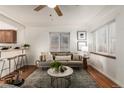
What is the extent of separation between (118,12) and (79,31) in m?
3.68

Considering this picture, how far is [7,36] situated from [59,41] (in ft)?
9.29

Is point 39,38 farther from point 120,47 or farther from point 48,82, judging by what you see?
point 120,47

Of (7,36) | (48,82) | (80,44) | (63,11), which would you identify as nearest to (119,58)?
(48,82)

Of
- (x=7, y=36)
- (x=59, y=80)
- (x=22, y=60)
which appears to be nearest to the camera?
(x=59, y=80)

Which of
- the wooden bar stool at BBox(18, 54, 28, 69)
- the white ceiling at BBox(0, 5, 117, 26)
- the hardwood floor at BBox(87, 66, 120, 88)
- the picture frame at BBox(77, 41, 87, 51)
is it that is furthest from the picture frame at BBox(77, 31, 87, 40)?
the wooden bar stool at BBox(18, 54, 28, 69)

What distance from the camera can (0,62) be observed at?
4.27 metres

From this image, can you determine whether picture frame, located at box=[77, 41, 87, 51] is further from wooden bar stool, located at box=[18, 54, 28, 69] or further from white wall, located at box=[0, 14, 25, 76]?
white wall, located at box=[0, 14, 25, 76]

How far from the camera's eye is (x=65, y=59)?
5.93 metres

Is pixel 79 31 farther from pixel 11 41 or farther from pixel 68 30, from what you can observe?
pixel 11 41

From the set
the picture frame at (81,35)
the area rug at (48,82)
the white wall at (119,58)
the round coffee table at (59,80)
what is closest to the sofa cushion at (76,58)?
the picture frame at (81,35)

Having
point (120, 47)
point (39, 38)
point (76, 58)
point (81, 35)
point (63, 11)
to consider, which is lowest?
point (76, 58)

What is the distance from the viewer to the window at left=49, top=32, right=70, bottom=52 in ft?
23.3

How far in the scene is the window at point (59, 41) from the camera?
7109 mm
